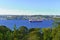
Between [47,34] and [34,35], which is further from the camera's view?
[47,34]

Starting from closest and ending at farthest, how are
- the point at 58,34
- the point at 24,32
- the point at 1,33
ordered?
1. the point at 58,34
2. the point at 1,33
3. the point at 24,32

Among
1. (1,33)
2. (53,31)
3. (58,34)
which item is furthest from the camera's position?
(1,33)

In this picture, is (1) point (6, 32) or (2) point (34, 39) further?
(1) point (6, 32)

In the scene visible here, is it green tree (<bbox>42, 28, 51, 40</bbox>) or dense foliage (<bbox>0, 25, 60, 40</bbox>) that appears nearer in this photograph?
dense foliage (<bbox>0, 25, 60, 40</bbox>)

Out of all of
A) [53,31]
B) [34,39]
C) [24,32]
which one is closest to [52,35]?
[53,31]

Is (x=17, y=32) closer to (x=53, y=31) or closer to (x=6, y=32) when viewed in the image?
(x=6, y=32)

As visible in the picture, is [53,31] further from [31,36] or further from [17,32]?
[17,32]

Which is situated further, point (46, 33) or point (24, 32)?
point (24, 32)

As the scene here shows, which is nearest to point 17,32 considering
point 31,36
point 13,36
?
point 13,36

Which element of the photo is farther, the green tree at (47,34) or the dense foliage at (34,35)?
the green tree at (47,34)
